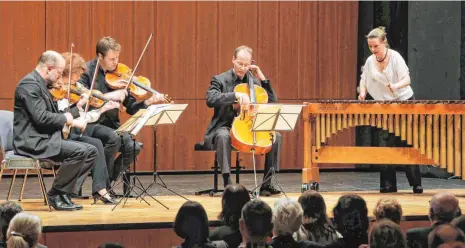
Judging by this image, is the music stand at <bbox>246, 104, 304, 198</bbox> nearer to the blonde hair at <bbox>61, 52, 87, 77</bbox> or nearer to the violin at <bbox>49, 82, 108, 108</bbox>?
the violin at <bbox>49, 82, 108, 108</bbox>

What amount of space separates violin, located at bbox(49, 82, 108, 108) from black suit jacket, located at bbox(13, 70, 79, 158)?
0.99 feet

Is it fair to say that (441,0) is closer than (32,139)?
No

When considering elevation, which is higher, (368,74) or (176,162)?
(368,74)

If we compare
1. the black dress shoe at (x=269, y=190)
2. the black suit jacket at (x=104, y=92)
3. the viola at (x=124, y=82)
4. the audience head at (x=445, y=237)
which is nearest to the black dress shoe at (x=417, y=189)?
the black dress shoe at (x=269, y=190)

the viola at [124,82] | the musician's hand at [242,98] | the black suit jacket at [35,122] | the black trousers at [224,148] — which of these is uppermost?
the viola at [124,82]

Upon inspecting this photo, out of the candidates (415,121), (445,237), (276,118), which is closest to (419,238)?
(445,237)

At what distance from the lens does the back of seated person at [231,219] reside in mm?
4863

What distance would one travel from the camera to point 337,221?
15.9 feet

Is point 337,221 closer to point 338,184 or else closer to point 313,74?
point 338,184

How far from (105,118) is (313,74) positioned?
4.00 meters

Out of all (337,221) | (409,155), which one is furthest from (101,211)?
(409,155)

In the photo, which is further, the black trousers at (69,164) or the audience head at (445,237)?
the black trousers at (69,164)

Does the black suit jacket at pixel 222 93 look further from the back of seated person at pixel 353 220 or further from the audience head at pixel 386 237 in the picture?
the audience head at pixel 386 237

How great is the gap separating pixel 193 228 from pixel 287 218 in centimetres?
49
